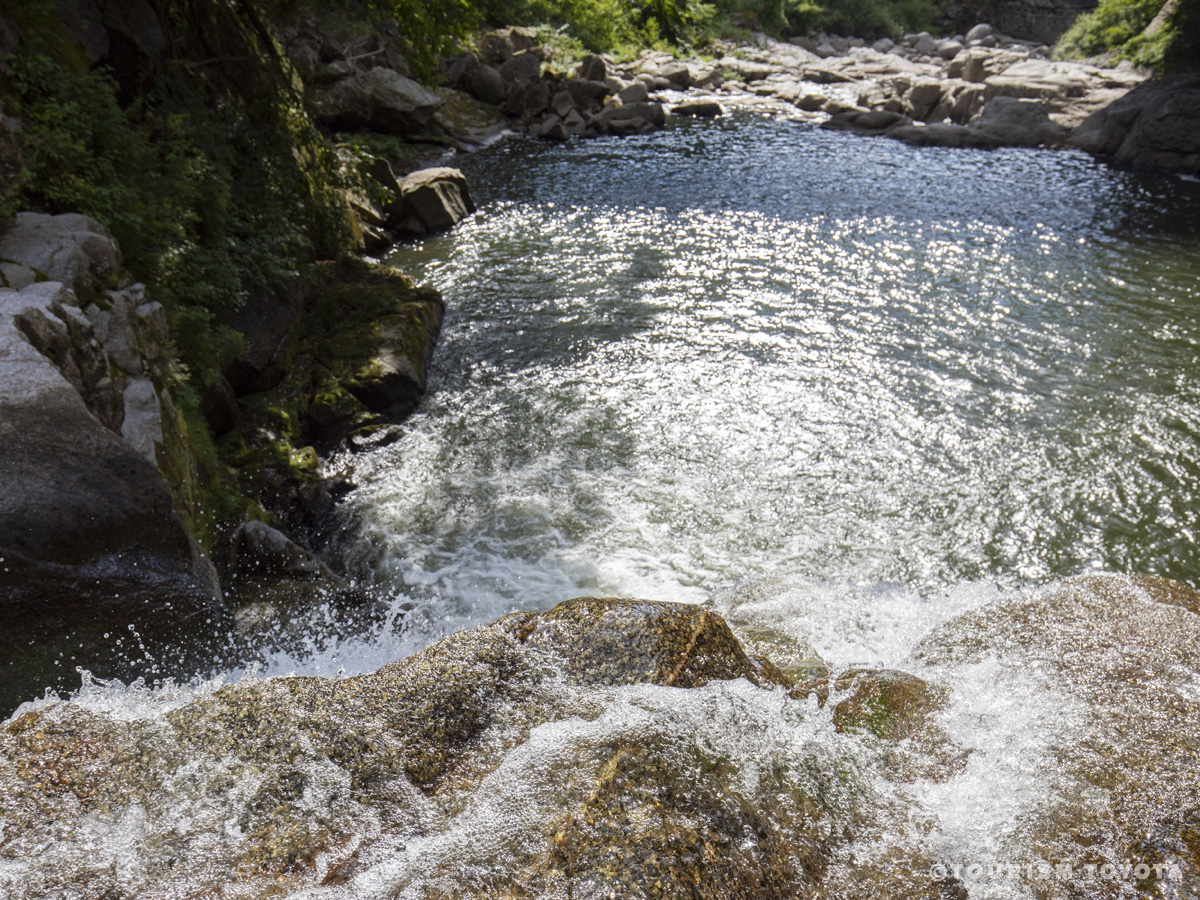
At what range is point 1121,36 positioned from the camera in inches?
1273

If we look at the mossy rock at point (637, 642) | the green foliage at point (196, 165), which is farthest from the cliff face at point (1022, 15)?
the mossy rock at point (637, 642)

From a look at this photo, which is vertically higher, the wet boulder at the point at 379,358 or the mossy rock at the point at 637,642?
the mossy rock at the point at 637,642

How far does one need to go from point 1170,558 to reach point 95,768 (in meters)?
9.53

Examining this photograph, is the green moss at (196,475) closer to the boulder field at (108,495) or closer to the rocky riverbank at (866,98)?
the boulder field at (108,495)

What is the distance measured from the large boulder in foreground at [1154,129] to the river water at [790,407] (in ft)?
21.8

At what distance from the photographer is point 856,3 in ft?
151

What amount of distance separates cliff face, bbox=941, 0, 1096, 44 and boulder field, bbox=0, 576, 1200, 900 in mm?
55046

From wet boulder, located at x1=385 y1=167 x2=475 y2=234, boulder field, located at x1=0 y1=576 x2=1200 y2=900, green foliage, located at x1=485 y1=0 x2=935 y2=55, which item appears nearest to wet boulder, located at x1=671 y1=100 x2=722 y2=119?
green foliage, located at x1=485 y1=0 x2=935 y2=55

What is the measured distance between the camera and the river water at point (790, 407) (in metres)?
7.59

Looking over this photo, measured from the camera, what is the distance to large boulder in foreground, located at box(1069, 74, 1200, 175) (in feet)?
72.3

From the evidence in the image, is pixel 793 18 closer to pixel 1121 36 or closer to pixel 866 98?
pixel 1121 36

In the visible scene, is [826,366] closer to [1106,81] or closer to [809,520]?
[809,520]

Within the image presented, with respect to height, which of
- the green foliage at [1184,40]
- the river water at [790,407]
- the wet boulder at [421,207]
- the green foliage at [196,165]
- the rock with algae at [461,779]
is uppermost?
the green foliage at [1184,40]

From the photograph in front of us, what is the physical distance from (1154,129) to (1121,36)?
15.0 m
